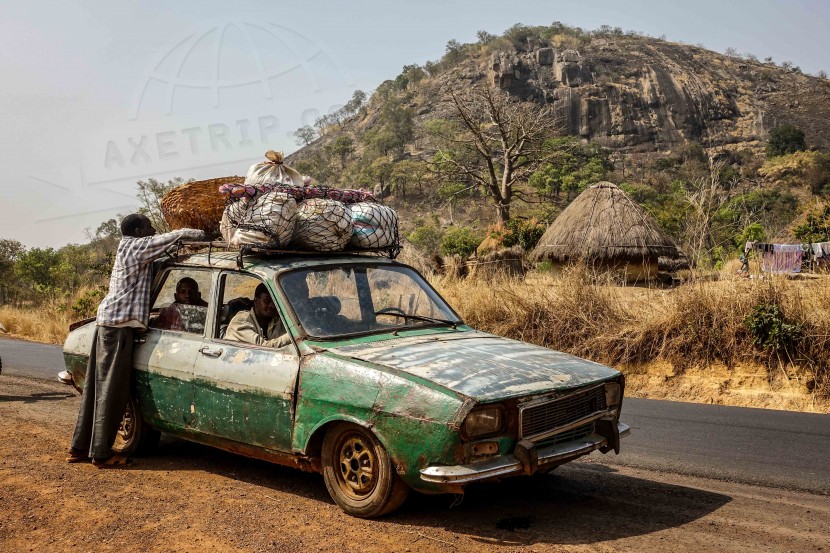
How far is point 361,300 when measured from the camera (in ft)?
19.9

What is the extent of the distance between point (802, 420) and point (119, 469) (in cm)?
692

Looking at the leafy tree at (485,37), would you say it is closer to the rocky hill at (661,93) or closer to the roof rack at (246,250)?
the rocky hill at (661,93)

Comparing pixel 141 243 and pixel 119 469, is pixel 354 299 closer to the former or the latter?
pixel 141 243

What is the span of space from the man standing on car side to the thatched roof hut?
61.2 feet

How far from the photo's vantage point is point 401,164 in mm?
91375

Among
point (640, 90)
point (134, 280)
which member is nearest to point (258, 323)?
point (134, 280)

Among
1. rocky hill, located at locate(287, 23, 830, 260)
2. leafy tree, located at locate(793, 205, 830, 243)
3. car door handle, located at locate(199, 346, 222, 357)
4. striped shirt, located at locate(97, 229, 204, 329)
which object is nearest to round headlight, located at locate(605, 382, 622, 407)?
car door handle, located at locate(199, 346, 222, 357)

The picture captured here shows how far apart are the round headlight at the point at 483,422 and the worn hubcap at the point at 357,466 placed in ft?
2.28

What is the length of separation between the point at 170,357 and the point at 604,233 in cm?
2042

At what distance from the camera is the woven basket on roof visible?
266 inches

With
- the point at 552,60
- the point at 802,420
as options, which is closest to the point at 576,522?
the point at 802,420

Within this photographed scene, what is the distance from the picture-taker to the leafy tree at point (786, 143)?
93625 mm

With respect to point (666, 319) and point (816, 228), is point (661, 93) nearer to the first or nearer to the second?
point (816, 228)

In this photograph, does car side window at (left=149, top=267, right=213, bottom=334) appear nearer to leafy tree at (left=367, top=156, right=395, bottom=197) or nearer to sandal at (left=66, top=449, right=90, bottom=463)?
sandal at (left=66, top=449, right=90, bottom=463)
